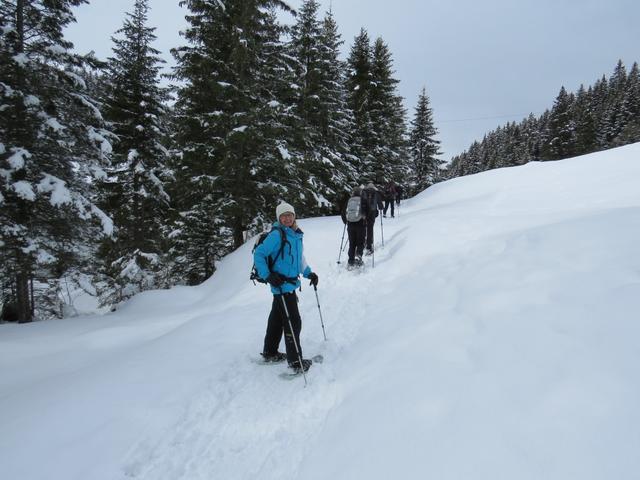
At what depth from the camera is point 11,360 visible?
235 inches

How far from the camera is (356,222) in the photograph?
9156 mm

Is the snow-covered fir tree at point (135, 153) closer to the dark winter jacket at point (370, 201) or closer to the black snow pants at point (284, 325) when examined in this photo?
the dark winter jacket at point (370, 201)

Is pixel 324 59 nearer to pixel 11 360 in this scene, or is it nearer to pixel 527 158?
pixel 11 360

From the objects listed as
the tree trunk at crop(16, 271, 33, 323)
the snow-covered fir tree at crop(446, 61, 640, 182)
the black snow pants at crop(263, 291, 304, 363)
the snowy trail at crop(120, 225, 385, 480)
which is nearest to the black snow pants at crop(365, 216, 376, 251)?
the snowy trail at crop(120, 225, 385, 480)

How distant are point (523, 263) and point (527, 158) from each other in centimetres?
7145

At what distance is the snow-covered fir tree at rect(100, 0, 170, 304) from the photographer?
14891mm

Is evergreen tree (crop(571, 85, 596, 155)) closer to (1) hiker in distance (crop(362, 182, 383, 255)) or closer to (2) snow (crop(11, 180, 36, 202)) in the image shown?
(1) hiker in distance (crop(362, 182, 383, 255))

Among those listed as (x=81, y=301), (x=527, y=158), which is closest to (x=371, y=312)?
(x=81, y=301)

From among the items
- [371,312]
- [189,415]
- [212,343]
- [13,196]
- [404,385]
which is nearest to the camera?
[404,385]

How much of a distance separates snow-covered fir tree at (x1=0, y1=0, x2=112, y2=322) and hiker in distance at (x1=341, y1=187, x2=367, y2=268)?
727 cm

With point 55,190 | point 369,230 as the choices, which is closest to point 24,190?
point 55,190

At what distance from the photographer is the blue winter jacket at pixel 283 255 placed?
4.30 m

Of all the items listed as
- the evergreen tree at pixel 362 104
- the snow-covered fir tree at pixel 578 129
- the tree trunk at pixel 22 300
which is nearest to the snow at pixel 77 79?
the tree trunk at pixel 22 300

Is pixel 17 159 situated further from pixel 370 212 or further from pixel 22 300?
pixel 370 212
